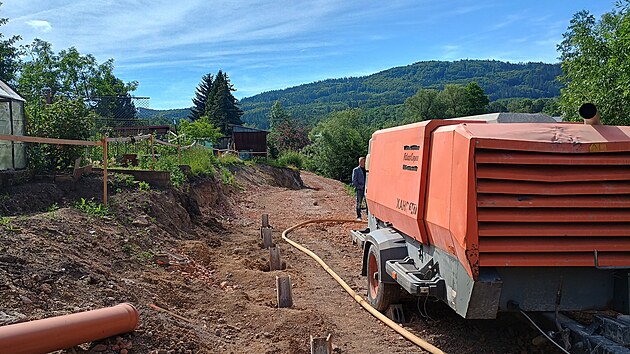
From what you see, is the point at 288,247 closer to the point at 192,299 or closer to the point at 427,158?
the point at 192,299

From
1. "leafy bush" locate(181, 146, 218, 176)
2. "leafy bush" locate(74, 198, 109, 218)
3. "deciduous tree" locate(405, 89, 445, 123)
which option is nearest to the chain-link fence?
"leafy bush" locate(181, 146, 218, 176)

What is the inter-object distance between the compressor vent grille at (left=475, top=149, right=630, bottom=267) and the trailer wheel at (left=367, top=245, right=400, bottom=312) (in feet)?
8.23

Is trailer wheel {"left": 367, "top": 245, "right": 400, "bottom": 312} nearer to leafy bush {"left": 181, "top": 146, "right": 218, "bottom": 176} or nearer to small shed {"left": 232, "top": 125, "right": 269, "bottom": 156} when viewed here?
leafy bush {"left": 181, "top": 146, "right": 218, "bottom": 176}

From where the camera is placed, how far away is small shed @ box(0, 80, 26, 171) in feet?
37.6

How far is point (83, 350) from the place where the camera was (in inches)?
168

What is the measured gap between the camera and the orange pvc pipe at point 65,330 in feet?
12.2

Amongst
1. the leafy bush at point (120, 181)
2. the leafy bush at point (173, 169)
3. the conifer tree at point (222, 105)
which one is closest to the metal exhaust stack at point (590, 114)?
the leafy bush at point (120, 181)

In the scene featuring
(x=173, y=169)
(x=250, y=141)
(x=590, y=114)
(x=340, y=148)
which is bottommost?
(x=340, y=148)

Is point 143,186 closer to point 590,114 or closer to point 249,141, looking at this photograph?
point 590,114

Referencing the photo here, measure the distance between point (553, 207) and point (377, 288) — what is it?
10.6 feet

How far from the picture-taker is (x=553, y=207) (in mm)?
4344

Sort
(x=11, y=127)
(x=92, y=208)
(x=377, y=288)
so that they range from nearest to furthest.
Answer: (x=377, y=288) → (x=92, y=208) → (x=11, y=127)

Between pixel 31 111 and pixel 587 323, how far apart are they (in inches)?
534

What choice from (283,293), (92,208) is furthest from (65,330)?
(92,208)
